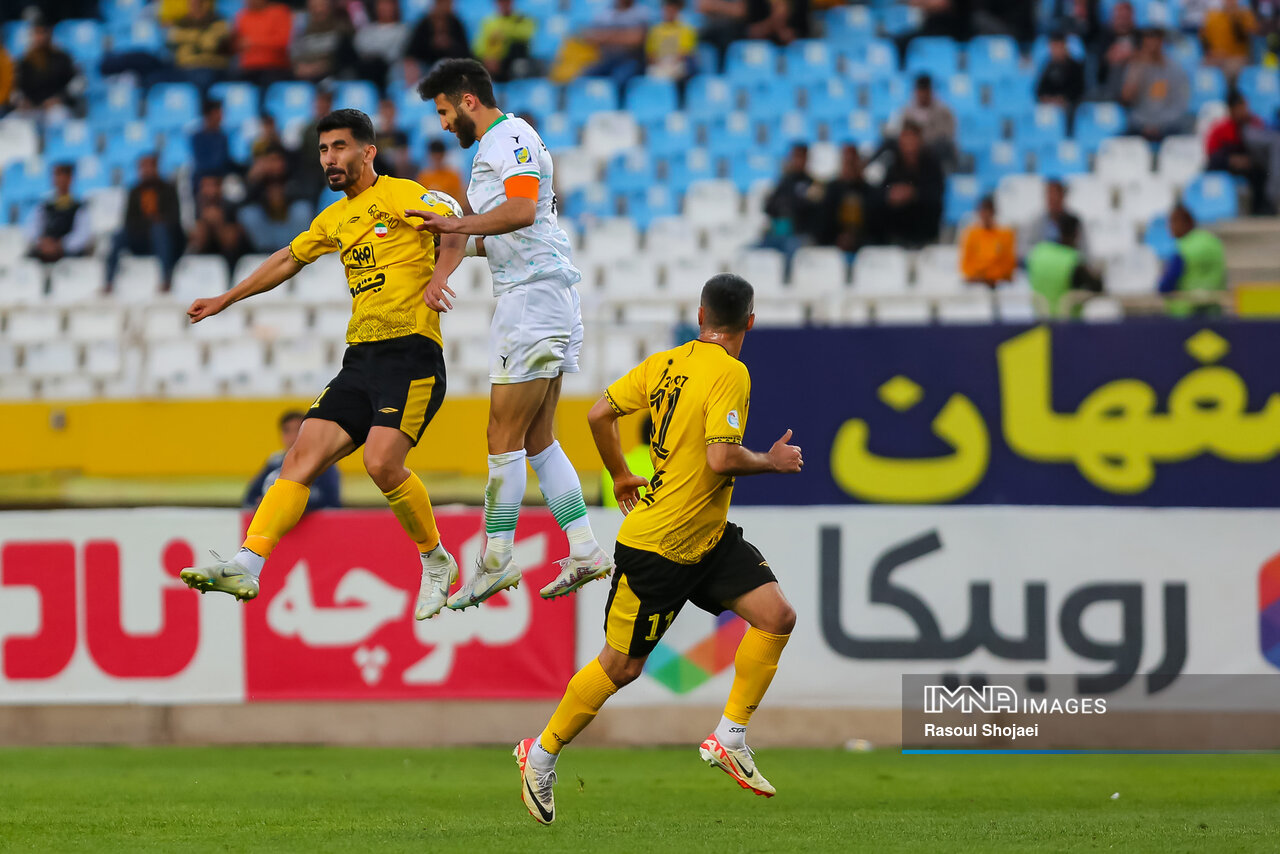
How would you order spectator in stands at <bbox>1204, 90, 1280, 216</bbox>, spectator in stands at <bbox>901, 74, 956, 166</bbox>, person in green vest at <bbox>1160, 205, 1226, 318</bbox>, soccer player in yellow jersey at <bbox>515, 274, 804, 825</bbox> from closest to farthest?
soccer player in yellow jersey at <bbox>515, 274, 804, 825</bbox> → person in green vest at <bbox>1160, 205, 1226, 318</bbox> → spectator in stands at <bbox>1204, 90, 1280, 216</bbox> → spectator in stands at <bbox>901, 74, 956, 166</bbox>

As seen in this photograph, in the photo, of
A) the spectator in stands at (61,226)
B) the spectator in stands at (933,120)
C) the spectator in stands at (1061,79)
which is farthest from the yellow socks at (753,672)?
the spectator in stands at (61,226)

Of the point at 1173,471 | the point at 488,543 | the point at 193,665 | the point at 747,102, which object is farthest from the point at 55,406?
the point at 1173,471

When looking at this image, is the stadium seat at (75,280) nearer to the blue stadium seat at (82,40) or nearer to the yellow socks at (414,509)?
the blue stadium seat at (82,40)

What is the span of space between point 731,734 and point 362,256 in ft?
9.13

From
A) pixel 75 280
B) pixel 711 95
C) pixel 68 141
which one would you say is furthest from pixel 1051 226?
pixel 68 141

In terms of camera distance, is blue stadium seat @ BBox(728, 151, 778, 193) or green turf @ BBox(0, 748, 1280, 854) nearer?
green turf @ BBox(0, 748, 1280, 854)

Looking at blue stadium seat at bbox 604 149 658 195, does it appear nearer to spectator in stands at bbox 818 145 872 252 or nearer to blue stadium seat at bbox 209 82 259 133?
spectator in stands at bbox 818 145 872 252

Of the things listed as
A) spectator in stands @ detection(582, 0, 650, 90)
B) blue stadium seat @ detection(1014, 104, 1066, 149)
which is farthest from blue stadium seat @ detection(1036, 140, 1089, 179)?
spectator in stands @ detection(582, 0, 650, 90)

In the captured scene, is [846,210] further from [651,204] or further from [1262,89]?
[1262,89]

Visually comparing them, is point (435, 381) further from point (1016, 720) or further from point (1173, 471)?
point (1173, 471)

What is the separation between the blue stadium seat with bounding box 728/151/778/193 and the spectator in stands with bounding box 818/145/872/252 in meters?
1.41

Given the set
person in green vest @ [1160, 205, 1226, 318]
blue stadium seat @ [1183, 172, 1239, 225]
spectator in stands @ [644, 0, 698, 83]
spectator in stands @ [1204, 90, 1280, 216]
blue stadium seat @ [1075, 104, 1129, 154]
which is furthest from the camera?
spectator in stands @ [644, 0, 698, 83]

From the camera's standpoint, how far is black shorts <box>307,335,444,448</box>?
8164 mm

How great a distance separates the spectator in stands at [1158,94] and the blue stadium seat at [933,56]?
6.40ft
